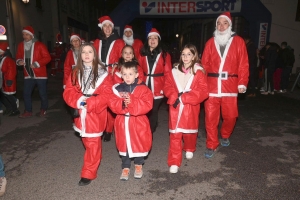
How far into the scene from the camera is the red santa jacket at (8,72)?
605 cm

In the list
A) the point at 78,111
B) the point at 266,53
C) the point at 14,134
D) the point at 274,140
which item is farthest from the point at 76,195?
the point at 266,53

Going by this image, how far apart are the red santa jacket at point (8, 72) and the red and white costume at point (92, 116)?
3.69m

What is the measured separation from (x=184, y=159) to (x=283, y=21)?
13.0m

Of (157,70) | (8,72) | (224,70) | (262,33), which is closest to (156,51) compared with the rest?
(157,70)

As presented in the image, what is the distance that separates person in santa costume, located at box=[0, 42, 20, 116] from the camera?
6.02 m

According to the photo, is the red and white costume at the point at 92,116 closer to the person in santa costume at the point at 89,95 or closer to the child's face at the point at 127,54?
the person in santa costume at the point at 89,95

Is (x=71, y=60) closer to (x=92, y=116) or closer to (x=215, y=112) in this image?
(x=92, y=116)

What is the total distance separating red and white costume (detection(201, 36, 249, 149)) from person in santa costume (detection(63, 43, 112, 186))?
167 cm

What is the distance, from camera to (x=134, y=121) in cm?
323

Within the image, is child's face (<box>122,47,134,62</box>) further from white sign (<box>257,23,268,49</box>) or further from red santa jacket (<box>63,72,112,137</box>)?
white sign (<box>257,23,268,49</box>)

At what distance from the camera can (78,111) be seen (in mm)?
3205

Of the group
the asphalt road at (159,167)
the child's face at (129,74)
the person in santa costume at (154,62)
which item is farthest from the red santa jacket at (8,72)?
the child's face at (129,74)

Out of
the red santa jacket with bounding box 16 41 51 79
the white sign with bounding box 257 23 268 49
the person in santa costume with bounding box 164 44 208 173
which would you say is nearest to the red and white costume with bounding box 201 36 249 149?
the person in santa costume with bounding box 164 44 208 173

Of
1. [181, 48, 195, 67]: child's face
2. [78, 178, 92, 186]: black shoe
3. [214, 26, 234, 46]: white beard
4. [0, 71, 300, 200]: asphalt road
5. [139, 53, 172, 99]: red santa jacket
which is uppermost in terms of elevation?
[214, 26, 234, 46]: white beard
